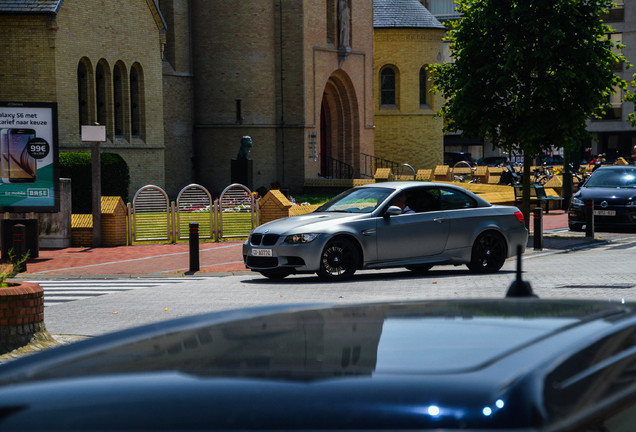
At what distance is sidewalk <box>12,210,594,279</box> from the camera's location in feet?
56.2

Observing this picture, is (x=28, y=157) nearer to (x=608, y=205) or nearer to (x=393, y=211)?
(x=393, y=211)

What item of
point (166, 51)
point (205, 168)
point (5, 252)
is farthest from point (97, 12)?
point (5, 252)

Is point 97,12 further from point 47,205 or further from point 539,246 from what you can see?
point 539,246

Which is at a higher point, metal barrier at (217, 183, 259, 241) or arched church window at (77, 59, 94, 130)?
arched church window at (77, 59, 94, 130)

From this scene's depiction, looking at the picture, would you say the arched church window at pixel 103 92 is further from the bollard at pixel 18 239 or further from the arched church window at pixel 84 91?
the bollard at pixel 18 239

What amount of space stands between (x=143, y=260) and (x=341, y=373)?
685 inches

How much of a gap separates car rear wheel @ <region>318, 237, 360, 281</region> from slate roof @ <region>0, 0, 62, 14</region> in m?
17.9

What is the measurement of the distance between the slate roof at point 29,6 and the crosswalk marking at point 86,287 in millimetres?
15372

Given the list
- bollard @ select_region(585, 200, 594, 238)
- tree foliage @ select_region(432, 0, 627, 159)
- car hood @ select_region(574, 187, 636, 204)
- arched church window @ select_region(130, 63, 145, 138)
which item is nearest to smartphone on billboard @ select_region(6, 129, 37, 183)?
tree foliage @ select_region(432, 0, 627, 159)

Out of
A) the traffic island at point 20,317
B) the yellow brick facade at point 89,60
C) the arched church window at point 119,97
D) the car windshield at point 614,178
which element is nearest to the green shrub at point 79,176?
the yellow brick facade at point 89,60

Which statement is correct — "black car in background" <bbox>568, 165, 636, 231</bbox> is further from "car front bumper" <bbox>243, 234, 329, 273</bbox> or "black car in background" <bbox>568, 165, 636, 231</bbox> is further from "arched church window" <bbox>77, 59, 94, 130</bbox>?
"arched church window" <bbox>77, 59, 94, 130</bbox>

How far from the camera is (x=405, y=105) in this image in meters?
52.7

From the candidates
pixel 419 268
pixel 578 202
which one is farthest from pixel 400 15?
pixel 419 268

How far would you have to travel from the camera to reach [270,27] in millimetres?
40094
